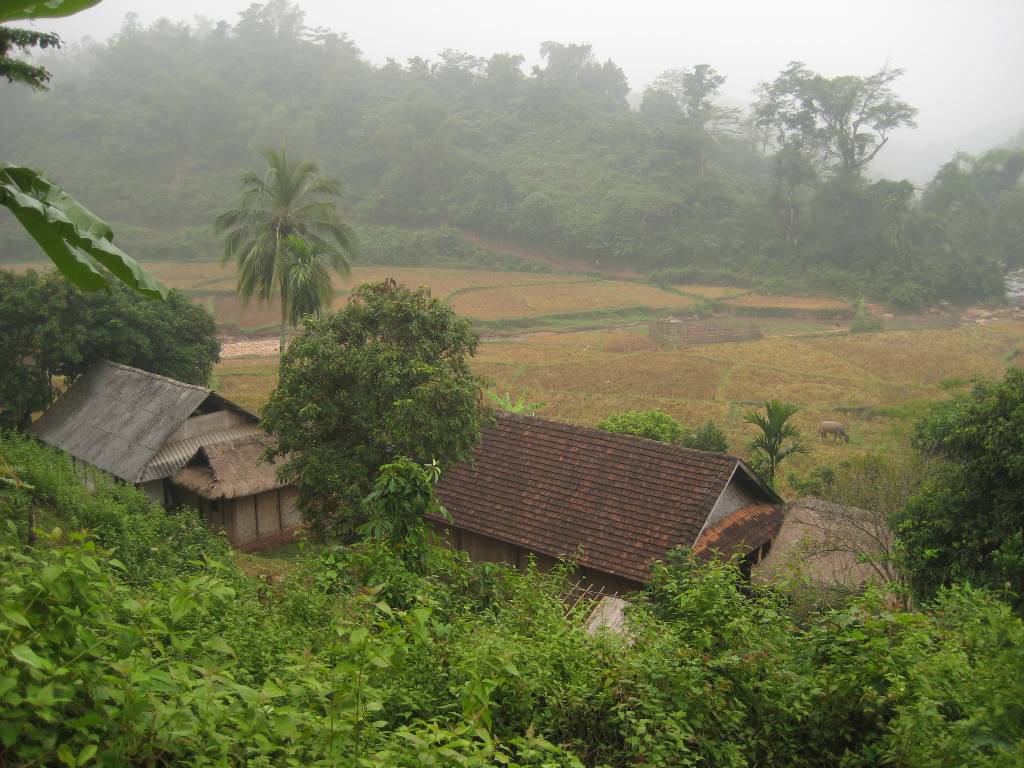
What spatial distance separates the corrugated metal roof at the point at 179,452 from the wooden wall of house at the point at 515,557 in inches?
189

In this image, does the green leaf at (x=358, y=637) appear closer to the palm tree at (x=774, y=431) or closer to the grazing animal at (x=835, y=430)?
the palm tree at (x=774, y=431)

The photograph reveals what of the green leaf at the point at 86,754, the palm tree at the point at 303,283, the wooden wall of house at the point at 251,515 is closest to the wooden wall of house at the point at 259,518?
the wooden wall of house at the point at 251,515

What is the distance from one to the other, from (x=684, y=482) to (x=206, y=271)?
1733 inches

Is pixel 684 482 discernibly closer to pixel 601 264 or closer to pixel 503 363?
pixel 503 363

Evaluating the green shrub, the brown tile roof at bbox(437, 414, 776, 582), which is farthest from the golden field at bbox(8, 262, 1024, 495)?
the brown tile roof at bbox(437, 414, 776, 582)

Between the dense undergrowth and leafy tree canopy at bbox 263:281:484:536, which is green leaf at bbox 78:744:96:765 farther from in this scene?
leafy tree canopy at bbox 263:281:484:536

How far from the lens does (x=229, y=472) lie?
1402cm

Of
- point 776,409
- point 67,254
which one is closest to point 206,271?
point 776,409

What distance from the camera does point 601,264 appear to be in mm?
59656

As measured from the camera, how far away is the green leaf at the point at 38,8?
3.16 meters

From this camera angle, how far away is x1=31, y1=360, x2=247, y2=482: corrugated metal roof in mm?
14172

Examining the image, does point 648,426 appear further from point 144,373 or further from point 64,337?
point 64,337

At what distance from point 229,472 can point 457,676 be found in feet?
36.5

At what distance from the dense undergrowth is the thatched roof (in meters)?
8.19
